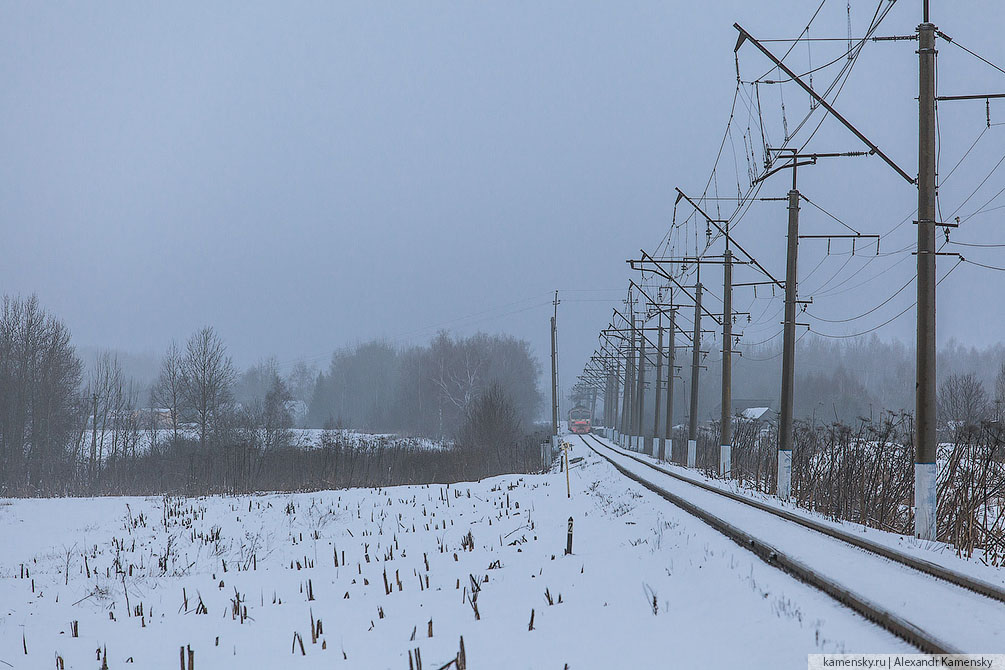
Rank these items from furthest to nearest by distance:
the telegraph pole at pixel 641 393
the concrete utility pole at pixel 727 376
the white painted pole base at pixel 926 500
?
1. the telegraph pole at pixel 641 393
2. the concrete utility pole at pixel 727 376
3. the white painted pole base at pixel 926 500

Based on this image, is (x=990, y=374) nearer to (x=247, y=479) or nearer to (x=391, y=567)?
(x=247, y=479)

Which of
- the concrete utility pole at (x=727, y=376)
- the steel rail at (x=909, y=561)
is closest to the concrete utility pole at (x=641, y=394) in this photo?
the concrete utility pole at (x=727, y=376)

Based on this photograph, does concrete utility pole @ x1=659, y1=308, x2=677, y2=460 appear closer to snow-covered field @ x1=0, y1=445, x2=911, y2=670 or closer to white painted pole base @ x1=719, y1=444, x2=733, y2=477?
white painted pole base @ x1=719, y1=444, x2=733, y2=477

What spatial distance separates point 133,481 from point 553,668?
35.0m

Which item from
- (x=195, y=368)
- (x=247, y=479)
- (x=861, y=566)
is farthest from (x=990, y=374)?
(x=861, y=566)

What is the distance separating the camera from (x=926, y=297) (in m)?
12.7

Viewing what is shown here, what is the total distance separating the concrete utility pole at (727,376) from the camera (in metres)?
27.2

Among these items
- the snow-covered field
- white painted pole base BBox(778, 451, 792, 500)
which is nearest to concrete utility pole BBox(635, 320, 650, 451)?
white painted pole base BBox(778, 451, 792, 500)

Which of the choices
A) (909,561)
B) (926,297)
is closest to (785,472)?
(926,297)

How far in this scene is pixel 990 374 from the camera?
145625 mm

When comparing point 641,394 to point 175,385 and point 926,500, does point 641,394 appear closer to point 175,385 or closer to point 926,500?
point 175,385

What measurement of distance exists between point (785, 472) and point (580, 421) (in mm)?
94704

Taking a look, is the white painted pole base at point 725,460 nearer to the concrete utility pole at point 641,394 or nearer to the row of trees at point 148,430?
the row of trees at point 148,430

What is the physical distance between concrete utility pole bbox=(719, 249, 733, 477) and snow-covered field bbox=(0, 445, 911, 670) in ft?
34.5
